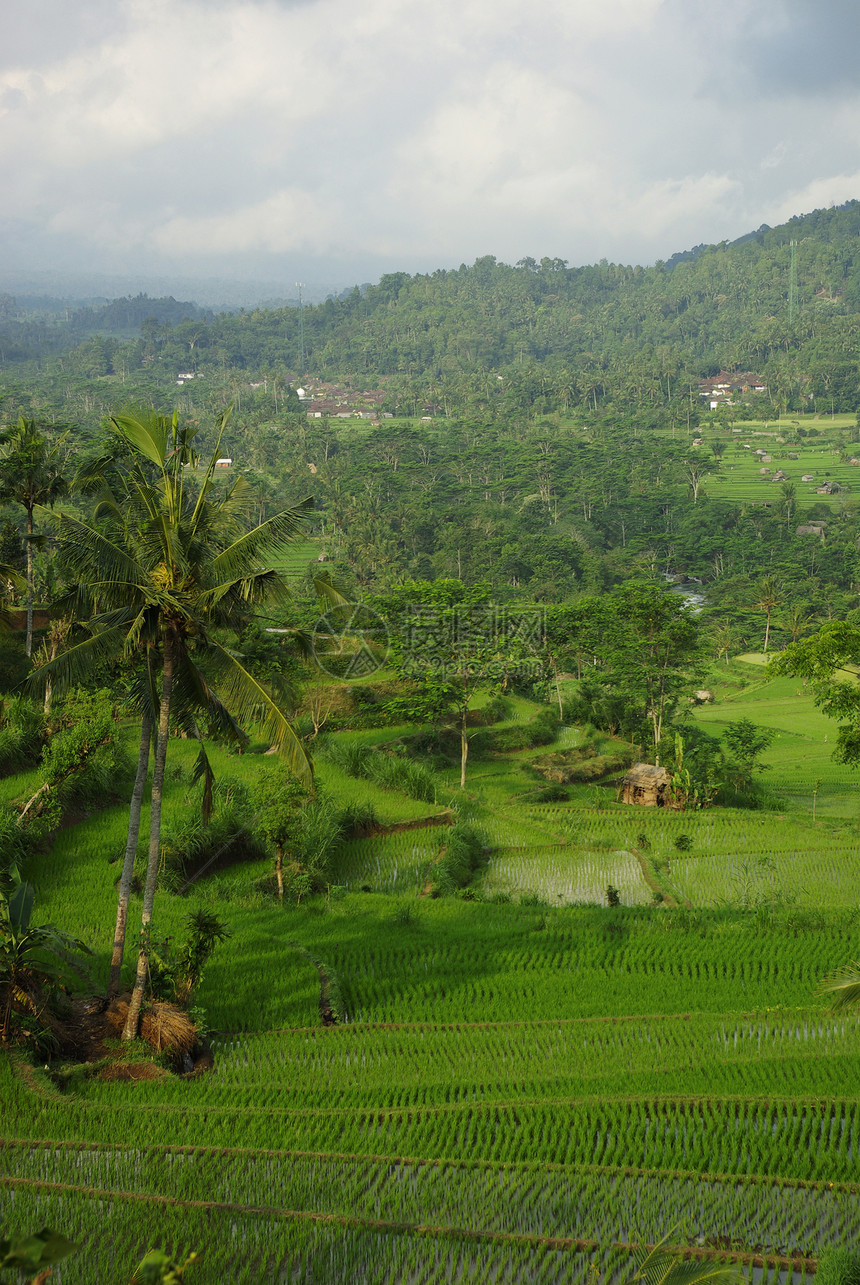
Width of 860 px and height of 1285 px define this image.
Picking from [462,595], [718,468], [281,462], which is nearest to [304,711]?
[462,595]

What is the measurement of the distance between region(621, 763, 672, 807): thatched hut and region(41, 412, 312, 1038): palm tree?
11.8 meters

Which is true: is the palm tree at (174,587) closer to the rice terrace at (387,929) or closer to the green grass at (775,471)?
the rice terrace at (387,929)

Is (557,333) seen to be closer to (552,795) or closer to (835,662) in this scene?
(552,795)

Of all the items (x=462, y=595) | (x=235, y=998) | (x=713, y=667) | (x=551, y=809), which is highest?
(x=462, y=595)

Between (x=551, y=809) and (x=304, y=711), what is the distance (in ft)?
21.8

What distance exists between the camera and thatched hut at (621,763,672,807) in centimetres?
1856

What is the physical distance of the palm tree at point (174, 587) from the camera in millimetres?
7926

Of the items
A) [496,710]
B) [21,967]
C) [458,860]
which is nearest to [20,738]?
[458,860]

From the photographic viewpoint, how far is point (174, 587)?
26.8 ft

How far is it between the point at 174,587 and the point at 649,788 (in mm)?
12799

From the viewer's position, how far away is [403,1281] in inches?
229

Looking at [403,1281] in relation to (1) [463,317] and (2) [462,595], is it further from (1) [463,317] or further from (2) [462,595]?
(1) [463,317]

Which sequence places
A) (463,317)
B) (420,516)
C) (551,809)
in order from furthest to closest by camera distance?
(463,317), (420,516), (551,809)

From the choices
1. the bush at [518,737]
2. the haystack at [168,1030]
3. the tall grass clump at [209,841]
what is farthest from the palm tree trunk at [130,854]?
the bush at [518,737]
